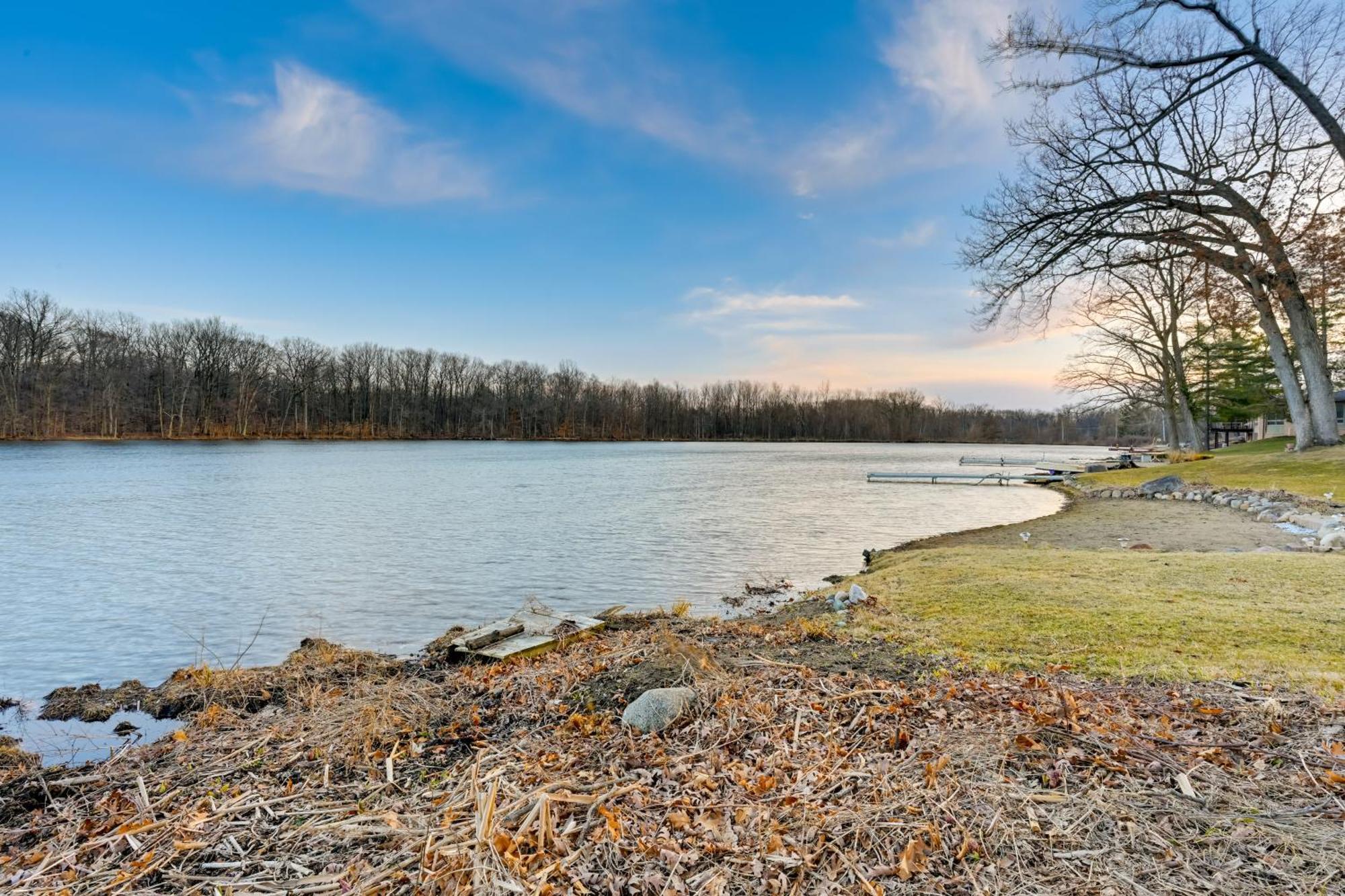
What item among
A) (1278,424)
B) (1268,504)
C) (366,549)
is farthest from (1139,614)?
(1278,424)

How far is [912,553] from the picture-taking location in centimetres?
1177

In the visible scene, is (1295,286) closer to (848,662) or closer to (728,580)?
(728,580)

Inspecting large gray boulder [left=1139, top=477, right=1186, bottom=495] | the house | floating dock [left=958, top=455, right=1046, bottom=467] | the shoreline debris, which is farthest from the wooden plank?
floating dock [left=958, top=455, right=1046, bottom=467]

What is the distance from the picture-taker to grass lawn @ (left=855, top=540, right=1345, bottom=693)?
4477 millimetres

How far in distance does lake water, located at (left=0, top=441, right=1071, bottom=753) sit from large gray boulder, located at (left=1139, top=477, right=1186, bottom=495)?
3.07 m

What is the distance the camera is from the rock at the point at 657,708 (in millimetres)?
3520

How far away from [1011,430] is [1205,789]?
15070 centimetres

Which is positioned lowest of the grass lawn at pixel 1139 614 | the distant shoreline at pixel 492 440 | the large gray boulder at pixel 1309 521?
the grass lawn at pixel 1139 614

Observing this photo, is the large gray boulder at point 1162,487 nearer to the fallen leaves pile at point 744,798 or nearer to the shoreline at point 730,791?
the shoreline at point 730,791

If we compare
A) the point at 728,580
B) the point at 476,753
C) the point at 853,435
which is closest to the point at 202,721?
the point at 476,753

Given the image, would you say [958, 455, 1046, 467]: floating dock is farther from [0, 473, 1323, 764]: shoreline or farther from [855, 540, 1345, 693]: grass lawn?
[855, 540, 1345, 693]: grass lawn

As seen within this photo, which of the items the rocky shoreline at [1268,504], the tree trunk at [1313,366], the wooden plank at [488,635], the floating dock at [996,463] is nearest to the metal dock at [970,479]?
the rocky shoreline at [1268,504]

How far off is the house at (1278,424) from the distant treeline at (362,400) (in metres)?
8.99

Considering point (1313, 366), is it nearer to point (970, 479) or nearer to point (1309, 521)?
point (1309, 521)
